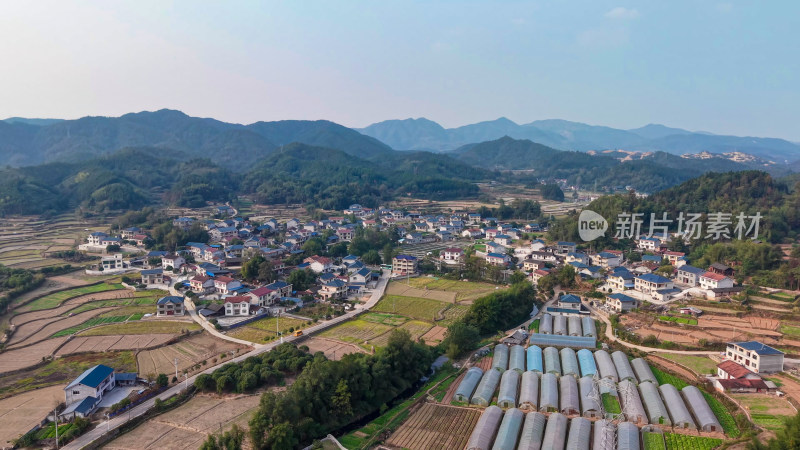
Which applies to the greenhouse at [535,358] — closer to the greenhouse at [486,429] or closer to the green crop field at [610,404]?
the green crop field at [610,404]

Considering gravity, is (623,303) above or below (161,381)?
above

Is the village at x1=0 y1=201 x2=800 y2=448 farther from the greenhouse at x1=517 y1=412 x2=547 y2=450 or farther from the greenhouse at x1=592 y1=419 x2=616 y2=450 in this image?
the greenhouse at x1=592 y1=419 x2=616 y2=450

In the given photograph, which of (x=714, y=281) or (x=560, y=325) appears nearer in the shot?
(x=560, y=325)

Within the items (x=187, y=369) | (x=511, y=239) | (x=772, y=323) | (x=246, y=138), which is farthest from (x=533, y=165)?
(x=187, y=369)

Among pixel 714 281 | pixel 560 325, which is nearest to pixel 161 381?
pixel 560 325

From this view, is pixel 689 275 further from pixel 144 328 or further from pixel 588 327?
pixel 144 328

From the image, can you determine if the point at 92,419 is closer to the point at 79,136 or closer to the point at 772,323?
the point at 772,323

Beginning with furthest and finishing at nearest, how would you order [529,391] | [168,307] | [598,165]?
[598,165] → [168,307] → [529,391]

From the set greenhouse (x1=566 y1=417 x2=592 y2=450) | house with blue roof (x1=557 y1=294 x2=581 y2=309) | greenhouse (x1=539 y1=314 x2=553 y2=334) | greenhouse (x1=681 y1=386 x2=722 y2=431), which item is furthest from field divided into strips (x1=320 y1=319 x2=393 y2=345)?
greenhouse (x1=681 y1=386 x2=722 y2=431)
